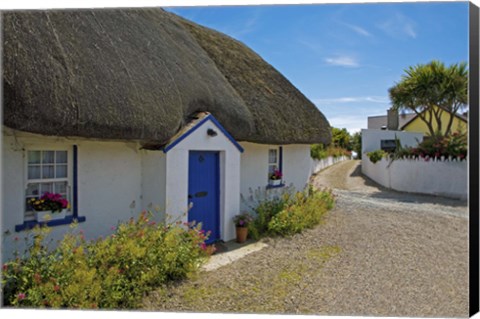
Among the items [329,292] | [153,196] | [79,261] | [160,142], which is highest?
[160,142]

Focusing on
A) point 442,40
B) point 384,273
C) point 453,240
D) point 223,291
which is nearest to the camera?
point 223,291

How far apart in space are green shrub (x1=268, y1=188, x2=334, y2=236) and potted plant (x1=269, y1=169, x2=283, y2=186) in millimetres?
578

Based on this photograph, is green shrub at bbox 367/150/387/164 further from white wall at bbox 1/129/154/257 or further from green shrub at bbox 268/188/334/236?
white wall at bbox 1/129/154/257

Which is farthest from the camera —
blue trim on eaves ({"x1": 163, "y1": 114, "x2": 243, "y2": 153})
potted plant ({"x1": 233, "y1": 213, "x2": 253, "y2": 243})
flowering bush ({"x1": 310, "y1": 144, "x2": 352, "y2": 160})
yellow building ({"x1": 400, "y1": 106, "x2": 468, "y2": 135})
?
flowering bush ({"x1": 310, "y1": 144, "x2": 352, "y2": 160})

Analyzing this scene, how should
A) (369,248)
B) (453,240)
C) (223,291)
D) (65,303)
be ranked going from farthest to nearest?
(453,240), (369,248), (223,291), (65,303)

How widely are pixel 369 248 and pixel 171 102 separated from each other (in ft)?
13.9

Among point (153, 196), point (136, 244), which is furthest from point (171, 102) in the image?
point (136, 244)

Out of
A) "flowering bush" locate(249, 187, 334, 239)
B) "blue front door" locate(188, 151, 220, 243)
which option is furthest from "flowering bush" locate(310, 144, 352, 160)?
"blue front door" locate(188, 151, 220, 243)

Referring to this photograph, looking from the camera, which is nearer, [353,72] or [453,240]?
[353,72]

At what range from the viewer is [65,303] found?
348cm

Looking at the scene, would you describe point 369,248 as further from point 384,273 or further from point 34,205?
point 34,205

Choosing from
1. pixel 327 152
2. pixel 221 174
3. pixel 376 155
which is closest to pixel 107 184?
pixel 221 174

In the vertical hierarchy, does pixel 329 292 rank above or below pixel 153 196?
below

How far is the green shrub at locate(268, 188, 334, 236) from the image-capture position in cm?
661
